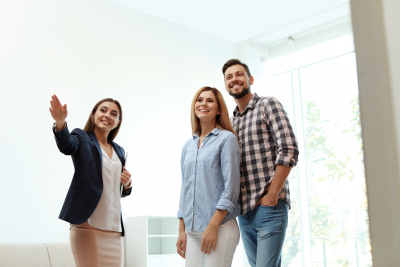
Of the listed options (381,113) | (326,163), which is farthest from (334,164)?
(381,113)

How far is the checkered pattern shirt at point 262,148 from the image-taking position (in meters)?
1.78

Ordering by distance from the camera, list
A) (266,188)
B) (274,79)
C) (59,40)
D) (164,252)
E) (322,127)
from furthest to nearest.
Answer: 1. (274,79)
2. (322,127)
3. (164,252)
4. (59,40)
5. (266,188)

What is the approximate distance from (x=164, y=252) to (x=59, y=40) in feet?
8.31

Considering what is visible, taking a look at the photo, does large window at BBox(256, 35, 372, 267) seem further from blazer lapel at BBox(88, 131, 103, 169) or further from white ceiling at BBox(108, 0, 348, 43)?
blazer lapel at BBox(88, 131, 103, 169)

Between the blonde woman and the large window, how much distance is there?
11.6 ft

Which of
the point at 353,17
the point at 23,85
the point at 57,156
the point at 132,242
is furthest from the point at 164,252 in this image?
the point at 353,17

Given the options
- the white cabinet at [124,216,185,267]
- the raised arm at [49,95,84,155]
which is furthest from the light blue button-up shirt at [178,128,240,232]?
the white cabinet at [124,216,185,267]

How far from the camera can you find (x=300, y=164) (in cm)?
544

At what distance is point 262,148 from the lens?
1876 mm

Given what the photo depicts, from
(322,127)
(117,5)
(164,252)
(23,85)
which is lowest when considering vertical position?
(164,252)

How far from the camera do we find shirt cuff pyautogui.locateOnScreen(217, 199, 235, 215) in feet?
5.45

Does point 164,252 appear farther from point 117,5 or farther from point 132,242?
point 117,5

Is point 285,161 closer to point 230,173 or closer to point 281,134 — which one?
point 281,134

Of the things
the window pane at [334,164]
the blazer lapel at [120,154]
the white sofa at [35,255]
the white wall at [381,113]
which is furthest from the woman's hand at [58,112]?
the window pane at [334,164]
